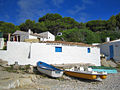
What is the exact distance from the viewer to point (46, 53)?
41.8 feet

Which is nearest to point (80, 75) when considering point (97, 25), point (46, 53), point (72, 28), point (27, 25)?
point (46, 53)

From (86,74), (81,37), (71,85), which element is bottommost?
(71,85)

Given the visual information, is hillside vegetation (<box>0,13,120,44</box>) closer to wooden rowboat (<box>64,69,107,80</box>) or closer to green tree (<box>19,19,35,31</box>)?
green tree (<box>19,19,35,31</box>)

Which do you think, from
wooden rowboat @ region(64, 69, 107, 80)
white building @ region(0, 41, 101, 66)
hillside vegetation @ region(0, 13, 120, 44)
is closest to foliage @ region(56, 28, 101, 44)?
hillside vegetation @ region(0, 13, 120, 44)

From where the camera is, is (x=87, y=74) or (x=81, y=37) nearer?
(x=87, y=74)

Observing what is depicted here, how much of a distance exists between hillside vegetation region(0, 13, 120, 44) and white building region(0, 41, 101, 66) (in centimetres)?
1307

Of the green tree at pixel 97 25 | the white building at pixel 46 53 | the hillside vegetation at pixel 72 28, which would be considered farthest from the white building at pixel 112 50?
the green tree at pixel 97 25

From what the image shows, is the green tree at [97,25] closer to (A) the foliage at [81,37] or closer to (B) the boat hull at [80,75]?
(A) the foliage at [81,37]

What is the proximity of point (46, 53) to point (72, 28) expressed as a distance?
27.1 m

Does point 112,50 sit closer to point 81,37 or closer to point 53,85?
point 81,37

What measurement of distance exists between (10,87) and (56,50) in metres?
7.53

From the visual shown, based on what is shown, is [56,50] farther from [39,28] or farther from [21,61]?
[39,28]

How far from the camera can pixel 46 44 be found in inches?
505

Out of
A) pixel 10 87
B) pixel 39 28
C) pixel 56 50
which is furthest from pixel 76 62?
pixel 39 28
